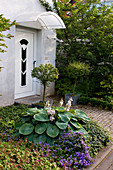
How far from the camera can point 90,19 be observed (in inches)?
351

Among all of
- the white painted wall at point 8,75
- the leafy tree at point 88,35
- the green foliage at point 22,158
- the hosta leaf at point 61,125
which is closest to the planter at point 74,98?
the leafy tree at point 88,35

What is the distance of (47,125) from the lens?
13.7ft

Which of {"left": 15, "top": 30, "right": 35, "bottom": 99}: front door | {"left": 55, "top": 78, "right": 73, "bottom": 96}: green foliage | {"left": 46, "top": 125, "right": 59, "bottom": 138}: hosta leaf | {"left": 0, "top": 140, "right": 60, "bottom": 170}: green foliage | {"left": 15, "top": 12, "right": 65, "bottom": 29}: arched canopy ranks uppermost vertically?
{"left": 15, "top": 12, "right": 65, "bottom": 29}: arched canopy

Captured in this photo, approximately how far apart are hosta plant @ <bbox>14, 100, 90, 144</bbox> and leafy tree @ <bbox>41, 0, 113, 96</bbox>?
4.62 m

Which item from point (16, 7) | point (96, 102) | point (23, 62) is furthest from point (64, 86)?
point (16, 7)

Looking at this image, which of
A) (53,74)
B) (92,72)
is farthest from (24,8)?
(92,72)

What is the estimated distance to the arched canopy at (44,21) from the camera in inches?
267

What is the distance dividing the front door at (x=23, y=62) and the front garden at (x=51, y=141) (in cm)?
307

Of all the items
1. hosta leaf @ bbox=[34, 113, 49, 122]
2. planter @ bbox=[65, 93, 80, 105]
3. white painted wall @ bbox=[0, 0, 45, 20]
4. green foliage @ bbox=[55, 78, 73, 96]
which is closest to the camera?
hosta leaf @ bbox=[34, 113, 49, 122]

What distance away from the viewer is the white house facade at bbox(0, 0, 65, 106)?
6705 mm

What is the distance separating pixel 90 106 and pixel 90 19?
3.72m

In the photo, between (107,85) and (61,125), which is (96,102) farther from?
(61,125)

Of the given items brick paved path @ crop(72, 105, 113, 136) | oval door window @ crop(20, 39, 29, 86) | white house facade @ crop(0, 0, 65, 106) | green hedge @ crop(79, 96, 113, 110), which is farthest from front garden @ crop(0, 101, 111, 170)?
oval door window @ crop(20, 39, 29, 86)

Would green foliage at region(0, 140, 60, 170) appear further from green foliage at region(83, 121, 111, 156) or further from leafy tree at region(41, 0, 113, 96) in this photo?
leafy tree at region(41, 0, 113, 96)
